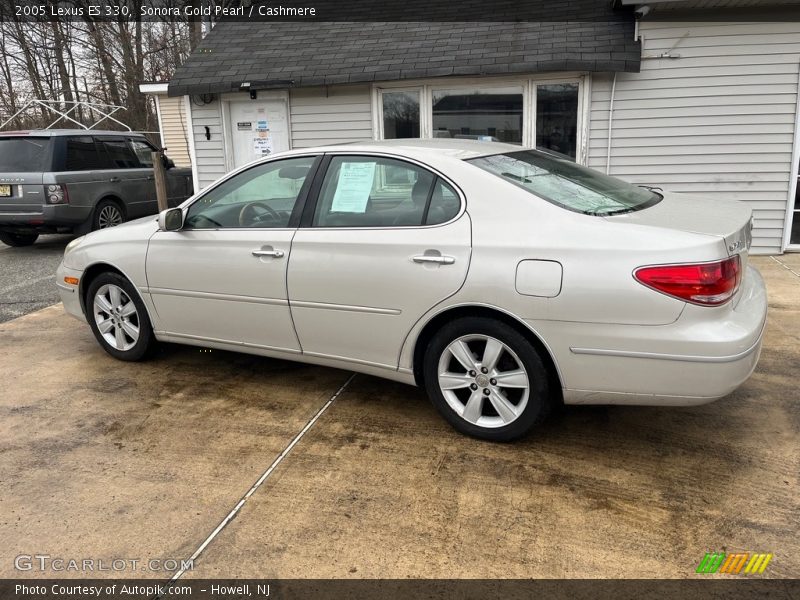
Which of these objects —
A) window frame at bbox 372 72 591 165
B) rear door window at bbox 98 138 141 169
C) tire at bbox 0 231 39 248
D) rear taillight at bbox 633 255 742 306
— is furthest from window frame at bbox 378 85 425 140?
rear taillight at bbox 633 255 742 306

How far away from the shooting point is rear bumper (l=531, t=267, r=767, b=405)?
2.77 meters

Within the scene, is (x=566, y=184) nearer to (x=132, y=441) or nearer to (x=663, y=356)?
→ (x=663, y=356)

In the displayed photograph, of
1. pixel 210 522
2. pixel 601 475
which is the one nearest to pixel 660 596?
pixel 601 475

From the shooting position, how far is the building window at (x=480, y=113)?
8.39m

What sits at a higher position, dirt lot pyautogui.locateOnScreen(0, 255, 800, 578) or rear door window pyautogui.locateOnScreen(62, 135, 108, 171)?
rear door window pyautogui.locateOnScreen(62, 135, 108, 171)

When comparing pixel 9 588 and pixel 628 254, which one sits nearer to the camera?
pixel 9 588

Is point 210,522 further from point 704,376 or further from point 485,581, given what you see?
point 704,376

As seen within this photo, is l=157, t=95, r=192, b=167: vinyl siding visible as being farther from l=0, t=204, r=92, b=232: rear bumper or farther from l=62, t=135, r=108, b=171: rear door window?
l=0, t=204, r=92, b=232: rear bumper

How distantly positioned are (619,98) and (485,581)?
7016mm

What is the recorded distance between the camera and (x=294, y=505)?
2893mm

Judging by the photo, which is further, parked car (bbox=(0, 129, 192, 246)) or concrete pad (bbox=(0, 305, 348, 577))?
parked car (bbox=(0, 129, 192, 246))

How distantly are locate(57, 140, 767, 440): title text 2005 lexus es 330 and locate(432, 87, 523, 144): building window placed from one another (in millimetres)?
4653

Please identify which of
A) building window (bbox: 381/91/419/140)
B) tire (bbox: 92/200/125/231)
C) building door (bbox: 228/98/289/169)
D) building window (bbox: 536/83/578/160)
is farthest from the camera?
tire (bbox: 92/200/125/231)

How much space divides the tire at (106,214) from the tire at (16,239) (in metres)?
1.32
